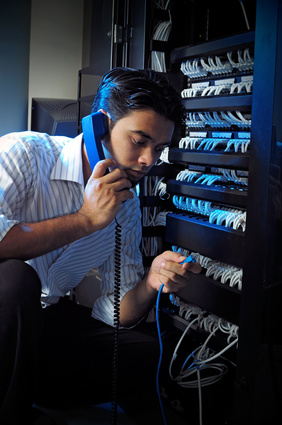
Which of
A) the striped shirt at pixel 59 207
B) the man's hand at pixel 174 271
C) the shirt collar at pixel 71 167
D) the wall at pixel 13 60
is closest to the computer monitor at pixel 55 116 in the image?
the wall at pixel 13 60

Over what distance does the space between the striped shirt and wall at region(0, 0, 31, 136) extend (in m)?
0.72

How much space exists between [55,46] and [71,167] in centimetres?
121

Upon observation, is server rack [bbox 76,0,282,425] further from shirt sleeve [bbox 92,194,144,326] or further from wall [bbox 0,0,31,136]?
wall [bbox 0,0,31,136]

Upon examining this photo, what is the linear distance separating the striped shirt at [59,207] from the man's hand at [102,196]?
0.65ft

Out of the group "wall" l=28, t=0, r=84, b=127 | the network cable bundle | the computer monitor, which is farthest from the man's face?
"wall" l=28, t=0, r=84, b=127

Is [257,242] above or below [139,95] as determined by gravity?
below

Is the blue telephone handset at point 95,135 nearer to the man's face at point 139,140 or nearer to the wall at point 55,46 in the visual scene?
the man's face at point 139,140

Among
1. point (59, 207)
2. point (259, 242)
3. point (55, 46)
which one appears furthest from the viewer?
point (55, 46)

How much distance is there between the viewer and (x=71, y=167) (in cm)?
141

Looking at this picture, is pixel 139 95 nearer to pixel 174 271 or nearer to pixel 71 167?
pixel 71 167

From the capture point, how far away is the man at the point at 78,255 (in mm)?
1085

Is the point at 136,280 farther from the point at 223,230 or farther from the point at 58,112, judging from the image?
the point at 58,112

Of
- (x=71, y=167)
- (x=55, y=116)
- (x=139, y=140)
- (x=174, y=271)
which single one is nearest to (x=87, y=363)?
(x=174, y=271)

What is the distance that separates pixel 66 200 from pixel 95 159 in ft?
0.68
